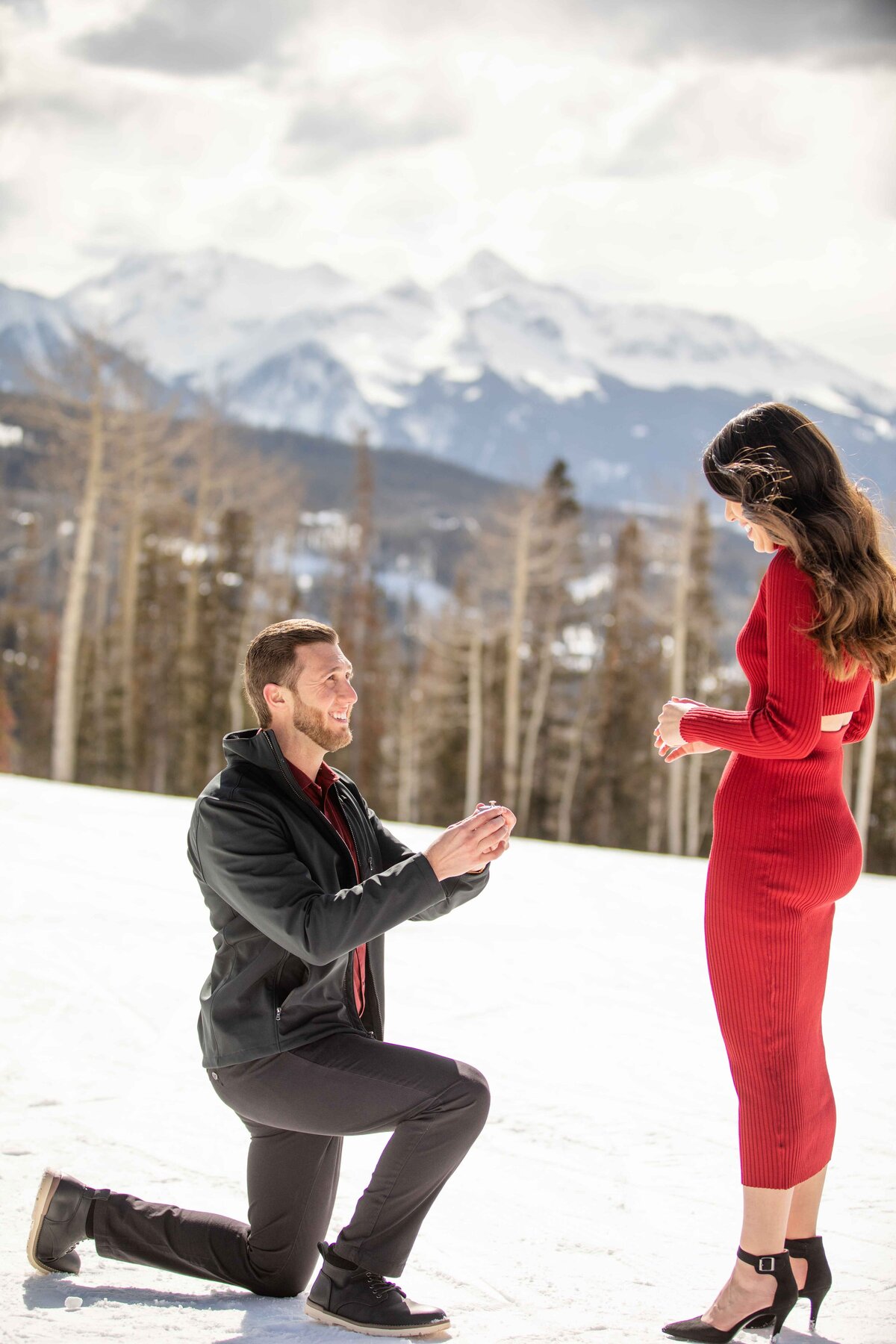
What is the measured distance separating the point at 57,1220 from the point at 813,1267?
66.1 inches

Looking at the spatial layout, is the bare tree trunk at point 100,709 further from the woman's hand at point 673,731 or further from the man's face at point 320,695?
the woman's hand at point 673,731

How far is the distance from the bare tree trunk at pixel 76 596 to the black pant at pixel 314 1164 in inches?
777

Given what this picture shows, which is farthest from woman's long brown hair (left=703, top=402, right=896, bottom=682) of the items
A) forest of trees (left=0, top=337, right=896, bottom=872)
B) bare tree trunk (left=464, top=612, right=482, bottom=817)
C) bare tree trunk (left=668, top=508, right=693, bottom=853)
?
bare tree trunk (left=464, top=612, right=482, bottom=817)

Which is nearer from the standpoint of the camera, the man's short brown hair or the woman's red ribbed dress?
the woman's red ribbed dress

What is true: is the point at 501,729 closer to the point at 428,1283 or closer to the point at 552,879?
the point at 552,879

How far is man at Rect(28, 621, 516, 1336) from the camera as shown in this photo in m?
2.55

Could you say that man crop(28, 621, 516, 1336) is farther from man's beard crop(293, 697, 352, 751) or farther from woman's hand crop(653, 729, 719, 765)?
woman's hand crop(653, 729, 719, 765)

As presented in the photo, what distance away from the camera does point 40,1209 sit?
2.71 m

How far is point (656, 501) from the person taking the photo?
99.6 ft

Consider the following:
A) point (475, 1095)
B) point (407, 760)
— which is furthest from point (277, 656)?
point (407, 760)

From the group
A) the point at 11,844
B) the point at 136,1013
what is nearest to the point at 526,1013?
the point at 136,1013

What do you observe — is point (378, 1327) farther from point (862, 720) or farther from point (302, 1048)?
point (862, 720)

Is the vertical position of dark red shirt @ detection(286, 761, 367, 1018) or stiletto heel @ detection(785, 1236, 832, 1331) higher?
dark red shirt @ detection(286, 761, 367, 1018)

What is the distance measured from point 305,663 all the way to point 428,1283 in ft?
4.97
